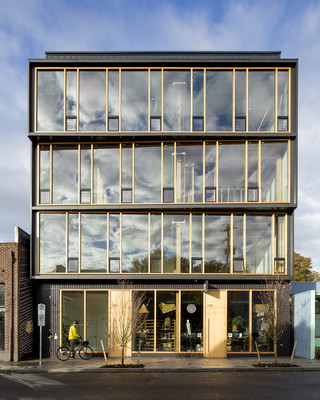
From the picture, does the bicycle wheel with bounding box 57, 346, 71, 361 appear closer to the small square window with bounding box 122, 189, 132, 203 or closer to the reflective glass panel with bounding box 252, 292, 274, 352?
the small square window with bounding box 122, 189, 132, 203

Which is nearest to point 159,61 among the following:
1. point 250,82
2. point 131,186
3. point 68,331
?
point 250,82

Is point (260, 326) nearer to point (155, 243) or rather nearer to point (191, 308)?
point (191, 308)

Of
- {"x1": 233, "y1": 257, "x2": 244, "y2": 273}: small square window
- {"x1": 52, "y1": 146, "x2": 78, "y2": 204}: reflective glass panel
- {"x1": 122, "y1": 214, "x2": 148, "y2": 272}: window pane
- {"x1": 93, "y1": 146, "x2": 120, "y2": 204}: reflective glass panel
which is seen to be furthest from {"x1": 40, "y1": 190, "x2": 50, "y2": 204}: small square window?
{"x1": 233, "y1": 257, "x2": 244, "y2": 273}: small square window

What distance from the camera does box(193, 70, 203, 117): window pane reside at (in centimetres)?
1844

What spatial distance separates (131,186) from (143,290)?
5339 millimetres

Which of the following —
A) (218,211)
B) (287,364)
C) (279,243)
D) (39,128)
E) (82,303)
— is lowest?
(287,364)

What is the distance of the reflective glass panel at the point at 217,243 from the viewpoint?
18.1 meters

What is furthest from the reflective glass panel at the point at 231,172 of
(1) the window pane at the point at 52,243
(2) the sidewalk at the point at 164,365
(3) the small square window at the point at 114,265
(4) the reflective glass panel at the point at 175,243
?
(1) the window pane at the point at 52,243

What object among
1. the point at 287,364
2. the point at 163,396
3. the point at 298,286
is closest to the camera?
the point at 163,396

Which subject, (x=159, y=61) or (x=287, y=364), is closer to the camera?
(x=287, y=364)

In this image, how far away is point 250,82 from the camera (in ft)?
61.1

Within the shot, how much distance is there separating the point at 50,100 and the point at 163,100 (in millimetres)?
5915

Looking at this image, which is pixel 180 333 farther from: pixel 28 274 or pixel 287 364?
pixel 28 274

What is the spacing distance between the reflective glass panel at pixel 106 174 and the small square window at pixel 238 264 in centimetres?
676
